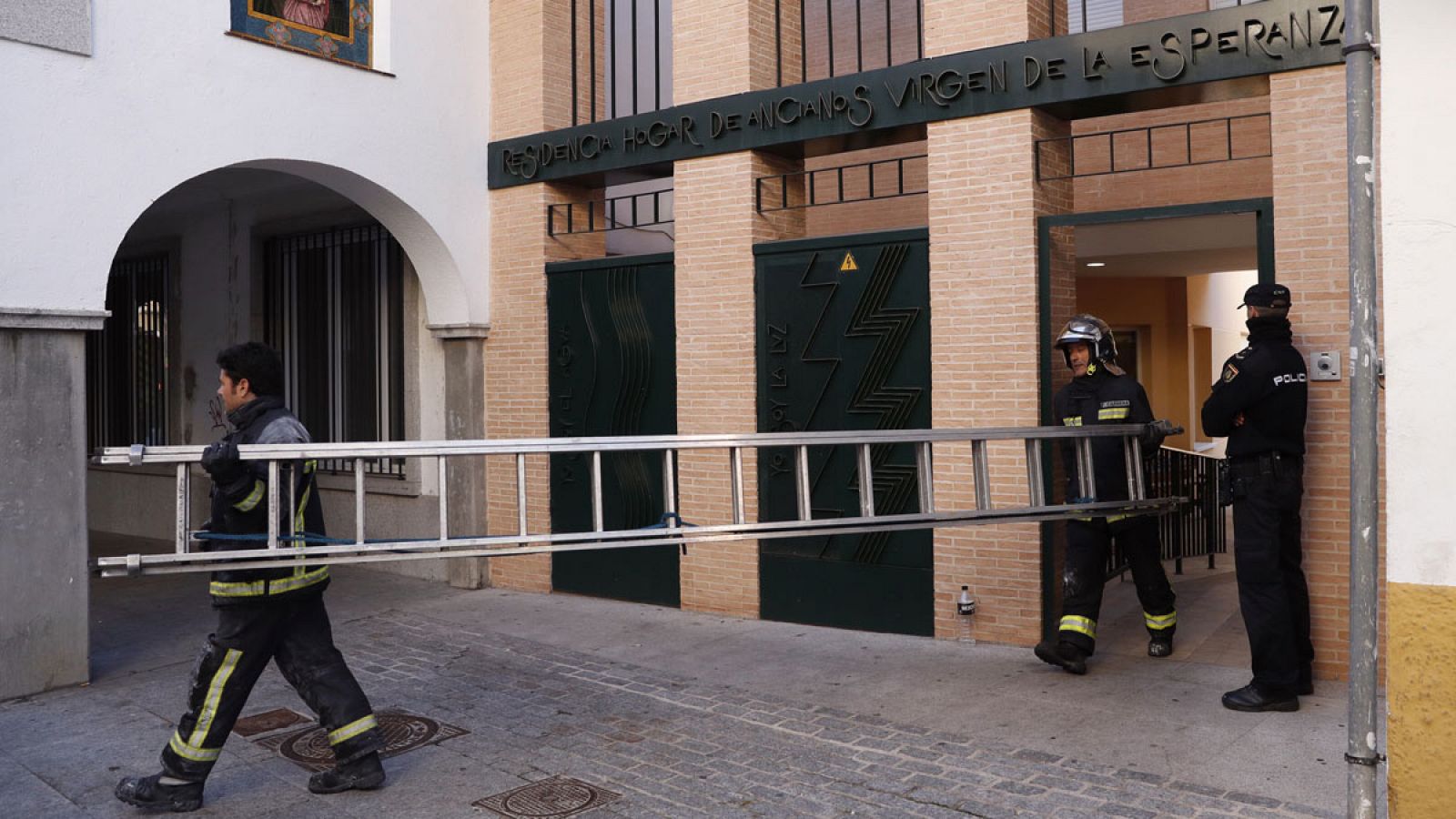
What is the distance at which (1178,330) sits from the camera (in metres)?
16.4

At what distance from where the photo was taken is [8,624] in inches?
265

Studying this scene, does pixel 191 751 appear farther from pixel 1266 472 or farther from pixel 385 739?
pixel 1266 472

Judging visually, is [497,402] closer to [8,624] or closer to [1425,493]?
[8,624]

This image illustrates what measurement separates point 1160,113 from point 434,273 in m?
6.91

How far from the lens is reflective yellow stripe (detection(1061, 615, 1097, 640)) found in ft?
21.8

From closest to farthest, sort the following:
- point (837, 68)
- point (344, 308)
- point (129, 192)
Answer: point (129, 192), point (344, 308), point (837, 68)

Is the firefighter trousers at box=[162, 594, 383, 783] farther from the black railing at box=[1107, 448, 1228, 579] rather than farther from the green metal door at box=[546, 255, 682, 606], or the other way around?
the black railing at box=[1107, 448, 1228, 579]

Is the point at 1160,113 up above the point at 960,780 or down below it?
above

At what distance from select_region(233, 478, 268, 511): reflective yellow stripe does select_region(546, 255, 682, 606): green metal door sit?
15.1 feet

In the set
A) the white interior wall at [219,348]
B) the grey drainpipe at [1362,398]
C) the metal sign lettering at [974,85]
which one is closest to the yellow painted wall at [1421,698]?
the grey drainpipe at [1362,398]

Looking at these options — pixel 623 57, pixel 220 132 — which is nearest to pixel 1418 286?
pixel 220 132

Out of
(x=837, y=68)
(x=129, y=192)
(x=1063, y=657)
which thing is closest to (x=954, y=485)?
(x=1063, y=657)

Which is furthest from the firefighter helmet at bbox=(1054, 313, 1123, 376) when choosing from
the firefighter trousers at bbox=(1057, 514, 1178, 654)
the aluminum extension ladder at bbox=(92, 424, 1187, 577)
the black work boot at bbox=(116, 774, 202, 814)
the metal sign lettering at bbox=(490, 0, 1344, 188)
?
the black work boot at bbox=(116, 774, 202, 814)

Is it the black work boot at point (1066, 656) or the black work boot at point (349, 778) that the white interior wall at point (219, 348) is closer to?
the black work boot at point (349, 778)
